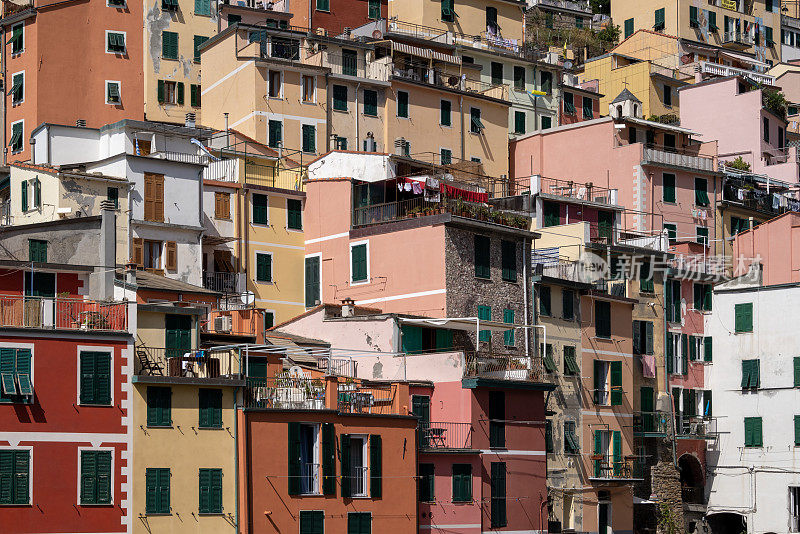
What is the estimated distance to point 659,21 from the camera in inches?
4614

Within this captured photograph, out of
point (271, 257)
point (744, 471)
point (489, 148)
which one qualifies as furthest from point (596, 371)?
point (489, 148)

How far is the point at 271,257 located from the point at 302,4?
25.5m

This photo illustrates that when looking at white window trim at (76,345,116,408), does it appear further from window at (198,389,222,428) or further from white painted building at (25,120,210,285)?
white painted building at (25,120,210,285)

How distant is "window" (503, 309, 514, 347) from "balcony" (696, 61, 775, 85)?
5062 cm

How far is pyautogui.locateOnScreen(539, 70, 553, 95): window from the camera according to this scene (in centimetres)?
8900

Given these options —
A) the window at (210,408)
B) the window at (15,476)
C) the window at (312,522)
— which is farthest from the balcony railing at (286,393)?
the window at (15,476)

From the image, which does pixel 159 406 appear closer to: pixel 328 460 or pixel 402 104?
pixel 328 460

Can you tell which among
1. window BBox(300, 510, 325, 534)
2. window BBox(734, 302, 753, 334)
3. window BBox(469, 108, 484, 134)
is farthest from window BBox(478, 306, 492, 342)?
window BBox(469, 108, 484, 134)

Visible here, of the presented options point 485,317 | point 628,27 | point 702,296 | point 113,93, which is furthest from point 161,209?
point 628,27

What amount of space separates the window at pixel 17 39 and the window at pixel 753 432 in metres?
41.8

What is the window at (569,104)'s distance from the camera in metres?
90.6

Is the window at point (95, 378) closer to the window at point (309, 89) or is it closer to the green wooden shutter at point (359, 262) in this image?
the green wooden shutter at point (359, 262)

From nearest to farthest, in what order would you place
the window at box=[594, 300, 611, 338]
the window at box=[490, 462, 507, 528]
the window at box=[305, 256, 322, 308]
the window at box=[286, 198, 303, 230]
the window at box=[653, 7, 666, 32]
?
the window at box=[490, 462, 507, 528]
the window at box=[594, 300, 611, 338]
the window at box=[305, 256, 322, 308]
the window at box=[286, 198, 303, 230]
the window at box=[653, 7, 666, 32]

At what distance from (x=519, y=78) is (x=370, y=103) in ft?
44.2
